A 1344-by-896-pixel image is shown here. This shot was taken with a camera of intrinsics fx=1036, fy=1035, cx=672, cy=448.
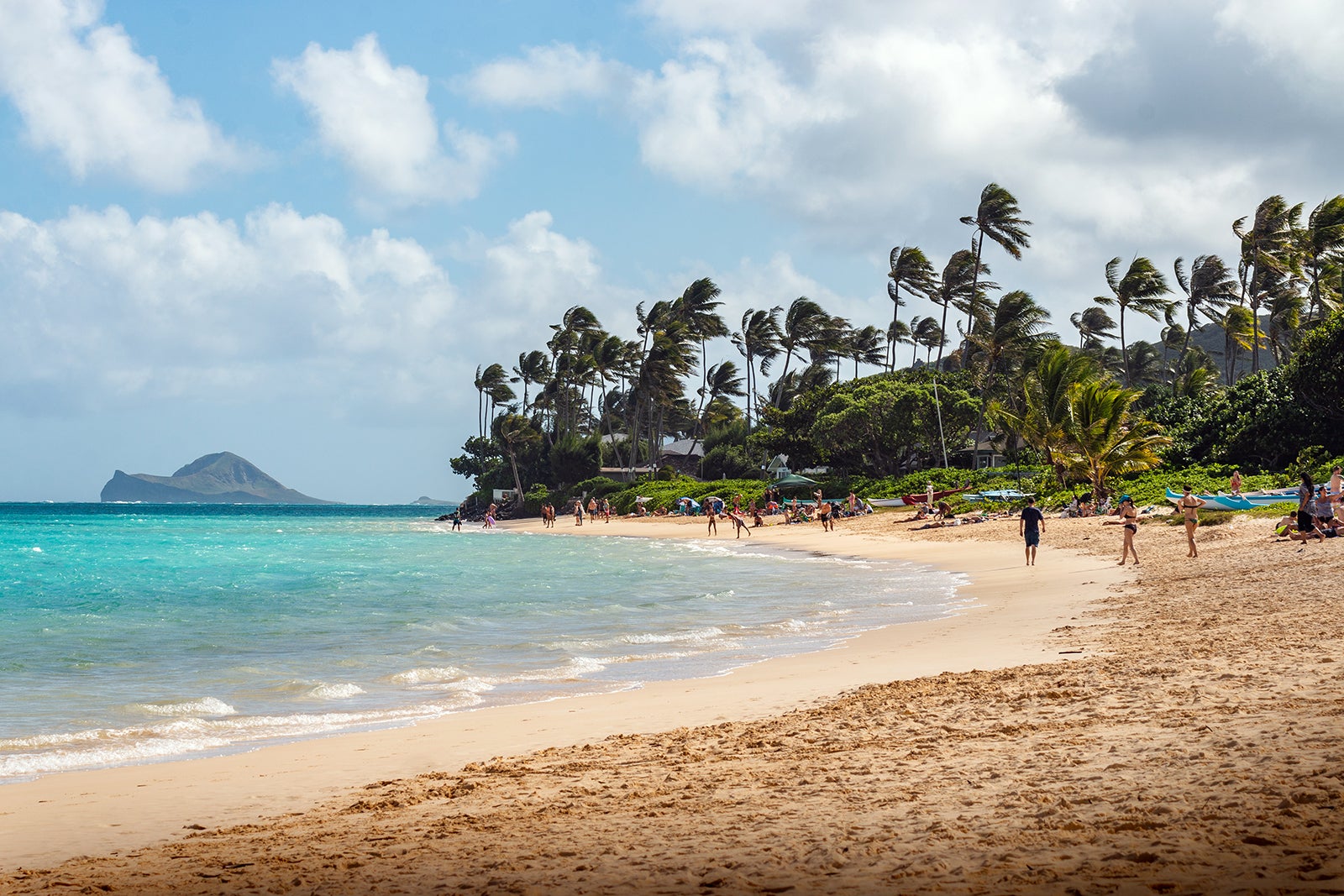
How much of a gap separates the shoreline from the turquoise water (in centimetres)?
61

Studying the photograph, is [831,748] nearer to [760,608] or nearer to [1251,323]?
[760,608]

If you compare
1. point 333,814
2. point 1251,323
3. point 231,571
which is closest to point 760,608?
point 333,814

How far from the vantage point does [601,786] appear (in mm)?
5316

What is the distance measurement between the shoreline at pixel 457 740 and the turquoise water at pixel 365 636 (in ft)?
2.01

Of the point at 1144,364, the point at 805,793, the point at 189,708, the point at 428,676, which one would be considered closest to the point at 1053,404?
the point at 428,676

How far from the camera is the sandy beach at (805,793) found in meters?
3.77

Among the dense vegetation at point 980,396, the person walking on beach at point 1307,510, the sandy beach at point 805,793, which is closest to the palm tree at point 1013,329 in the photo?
the dense vegetation at point 980,396

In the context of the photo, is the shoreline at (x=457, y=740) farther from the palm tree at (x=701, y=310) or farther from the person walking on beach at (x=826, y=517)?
the palm tree at (x=701, y=310)

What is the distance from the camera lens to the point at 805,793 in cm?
484

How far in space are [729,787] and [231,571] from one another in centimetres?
2785

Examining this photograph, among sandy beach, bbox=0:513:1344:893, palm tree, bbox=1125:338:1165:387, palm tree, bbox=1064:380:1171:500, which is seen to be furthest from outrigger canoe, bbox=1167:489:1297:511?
palm tree, bbox=1125:338:1165:387

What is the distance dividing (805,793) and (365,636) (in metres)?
10.6

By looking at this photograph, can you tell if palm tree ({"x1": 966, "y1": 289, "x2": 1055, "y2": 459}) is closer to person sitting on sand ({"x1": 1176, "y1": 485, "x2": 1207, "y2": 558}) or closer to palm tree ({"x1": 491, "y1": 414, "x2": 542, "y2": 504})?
person sitting on sand ({"x1": 1176, "y1": 485, "x2": 1207, "y2": 558})

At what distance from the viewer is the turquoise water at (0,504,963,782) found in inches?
339
